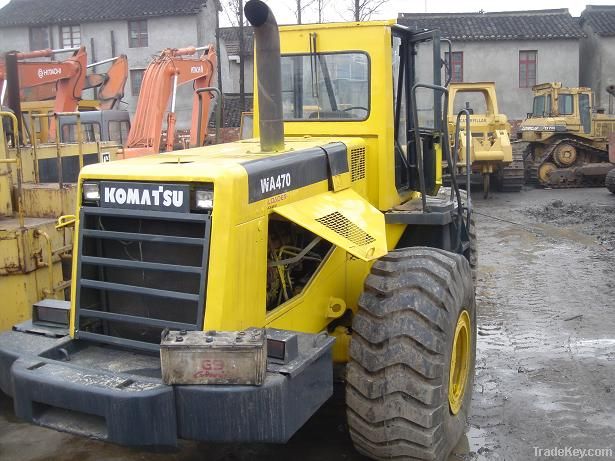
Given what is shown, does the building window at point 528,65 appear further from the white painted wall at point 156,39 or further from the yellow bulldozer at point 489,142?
the yellow bulldozer at point 489,142

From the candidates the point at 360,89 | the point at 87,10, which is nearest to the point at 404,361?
the point at 360,89

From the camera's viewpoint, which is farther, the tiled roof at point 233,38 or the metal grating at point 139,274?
the tiled roof at point 233,38

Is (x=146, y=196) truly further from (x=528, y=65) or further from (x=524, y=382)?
(x=528, y=65)

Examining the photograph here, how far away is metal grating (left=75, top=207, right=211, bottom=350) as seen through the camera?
3539mm

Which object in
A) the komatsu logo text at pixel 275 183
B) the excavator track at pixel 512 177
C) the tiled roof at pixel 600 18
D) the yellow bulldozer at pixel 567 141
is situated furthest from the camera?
the tiled roof at pixel 600 18

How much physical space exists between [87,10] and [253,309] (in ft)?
119

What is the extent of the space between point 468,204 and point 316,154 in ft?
8.77

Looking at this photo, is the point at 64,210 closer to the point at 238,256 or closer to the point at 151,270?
the point at 151,270

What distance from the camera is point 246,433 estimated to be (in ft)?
10.3

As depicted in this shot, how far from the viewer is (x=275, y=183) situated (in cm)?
384

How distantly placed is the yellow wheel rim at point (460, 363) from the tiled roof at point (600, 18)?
3284 cm

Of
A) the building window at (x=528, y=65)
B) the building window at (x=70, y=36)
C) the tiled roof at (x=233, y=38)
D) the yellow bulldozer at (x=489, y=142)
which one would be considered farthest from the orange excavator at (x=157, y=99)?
the building window at (x=70, y=36)

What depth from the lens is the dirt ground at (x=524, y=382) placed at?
455cm

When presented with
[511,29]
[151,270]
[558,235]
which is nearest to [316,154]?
[151,270]
